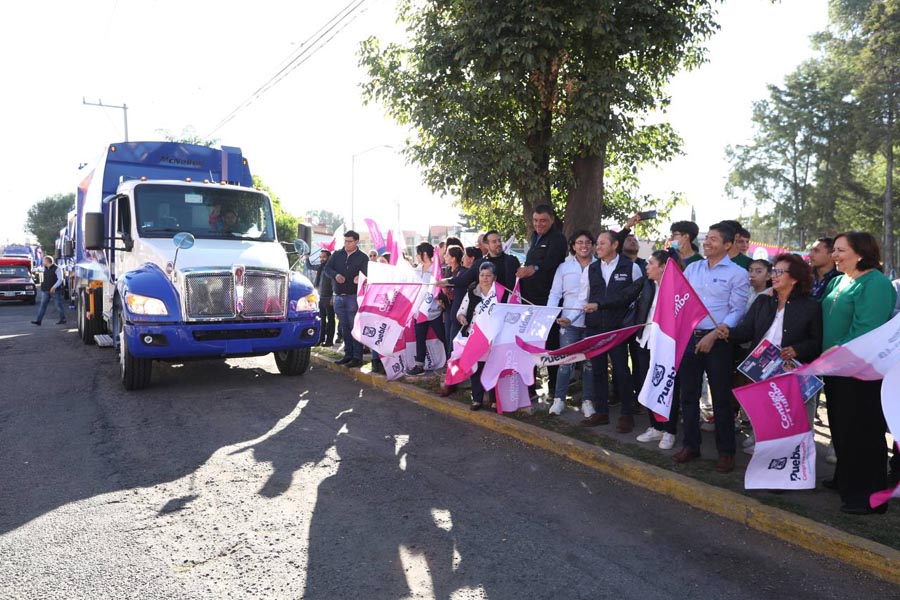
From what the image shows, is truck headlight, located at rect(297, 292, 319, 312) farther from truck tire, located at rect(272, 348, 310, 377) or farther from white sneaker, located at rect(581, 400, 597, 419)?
white sneaker, located at rect(581, 400, 597, 419)

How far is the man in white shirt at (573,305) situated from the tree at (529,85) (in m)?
2.68

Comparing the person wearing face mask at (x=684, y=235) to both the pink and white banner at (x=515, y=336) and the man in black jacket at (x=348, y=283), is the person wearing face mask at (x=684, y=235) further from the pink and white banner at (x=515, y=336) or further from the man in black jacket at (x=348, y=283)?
the man in black jacket at (x=348, y=283)

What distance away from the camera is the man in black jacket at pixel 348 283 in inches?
379

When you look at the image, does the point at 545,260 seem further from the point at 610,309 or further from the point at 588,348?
the point at 588,348

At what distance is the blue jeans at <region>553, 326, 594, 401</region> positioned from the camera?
6.56 m

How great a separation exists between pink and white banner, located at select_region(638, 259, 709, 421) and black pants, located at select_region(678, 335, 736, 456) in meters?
0.09

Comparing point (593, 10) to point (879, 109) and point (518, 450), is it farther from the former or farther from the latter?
point (879, 109)

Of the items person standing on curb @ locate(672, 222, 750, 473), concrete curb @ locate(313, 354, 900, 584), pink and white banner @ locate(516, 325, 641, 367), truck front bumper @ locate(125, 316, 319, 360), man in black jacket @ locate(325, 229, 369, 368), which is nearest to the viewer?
concrete curb @ locate(313, 354, 900, 584)

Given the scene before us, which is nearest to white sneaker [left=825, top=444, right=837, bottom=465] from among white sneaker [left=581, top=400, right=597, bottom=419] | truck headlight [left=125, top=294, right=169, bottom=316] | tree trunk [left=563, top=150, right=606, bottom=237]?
white sneaker [left=581, top=400, right=597, bottom=419]

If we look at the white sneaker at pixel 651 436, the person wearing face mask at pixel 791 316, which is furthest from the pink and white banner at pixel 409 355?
the person wearing face mask at pixel 791 316

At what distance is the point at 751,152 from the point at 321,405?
1994 inches

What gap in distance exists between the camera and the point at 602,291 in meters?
6.25

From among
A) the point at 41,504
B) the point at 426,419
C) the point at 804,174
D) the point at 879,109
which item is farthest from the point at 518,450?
the point at 804,174

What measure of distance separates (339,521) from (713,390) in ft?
10.4
